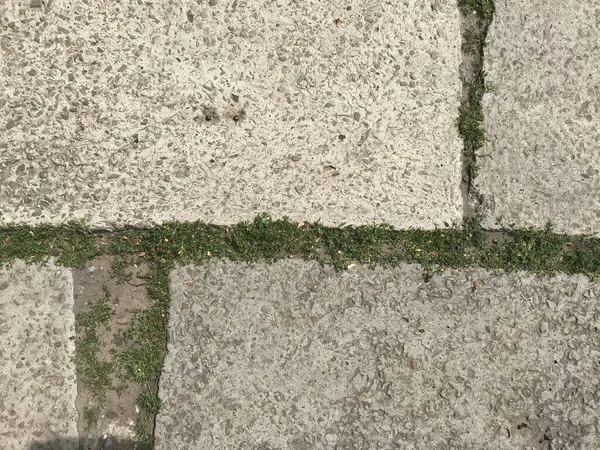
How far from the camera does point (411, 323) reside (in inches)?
98.2

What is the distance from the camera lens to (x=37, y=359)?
7.95ft

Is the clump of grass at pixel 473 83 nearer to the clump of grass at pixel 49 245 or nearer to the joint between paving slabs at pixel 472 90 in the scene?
the joint between paving slabs at pixel 472 90

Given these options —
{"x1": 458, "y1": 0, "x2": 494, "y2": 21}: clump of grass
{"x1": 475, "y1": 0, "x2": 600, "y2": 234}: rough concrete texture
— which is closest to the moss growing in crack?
{"x1": 475, "y1": 0, "x2": 600, "y2": 234}: rough concrete texture

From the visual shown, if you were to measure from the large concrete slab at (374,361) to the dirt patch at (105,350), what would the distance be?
17cm

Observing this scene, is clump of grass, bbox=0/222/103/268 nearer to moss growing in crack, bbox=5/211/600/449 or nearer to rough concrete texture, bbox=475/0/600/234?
moss growing in crack, bbox=5/211/600/449

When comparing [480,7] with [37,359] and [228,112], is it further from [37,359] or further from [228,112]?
[37,359]

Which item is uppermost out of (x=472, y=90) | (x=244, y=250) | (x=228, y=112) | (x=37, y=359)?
(x=472, y=90)

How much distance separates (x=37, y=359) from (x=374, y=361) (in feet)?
5.06

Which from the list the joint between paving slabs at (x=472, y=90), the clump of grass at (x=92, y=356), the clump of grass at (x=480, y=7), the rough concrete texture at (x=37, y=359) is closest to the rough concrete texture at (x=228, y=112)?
the joint between paving slabs at (x=472, y=90)

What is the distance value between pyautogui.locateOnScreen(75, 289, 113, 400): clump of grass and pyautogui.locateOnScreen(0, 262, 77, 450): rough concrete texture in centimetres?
4

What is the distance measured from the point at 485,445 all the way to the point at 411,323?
0.64 m

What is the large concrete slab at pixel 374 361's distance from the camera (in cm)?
242

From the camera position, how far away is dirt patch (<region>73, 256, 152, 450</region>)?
7.98 ft

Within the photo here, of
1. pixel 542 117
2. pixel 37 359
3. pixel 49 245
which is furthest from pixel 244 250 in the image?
pixel 542 117
